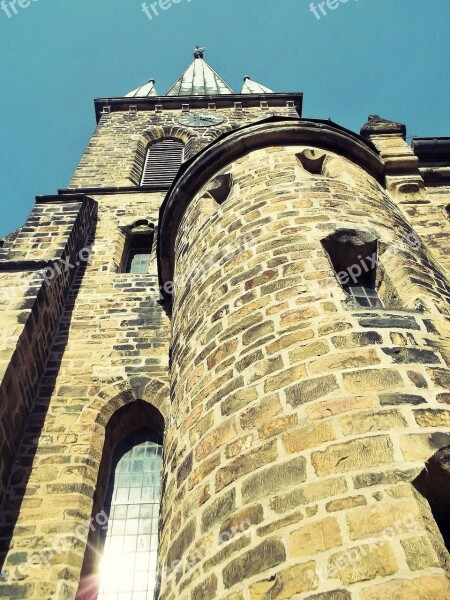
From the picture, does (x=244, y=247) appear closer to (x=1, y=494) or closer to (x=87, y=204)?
(x=1, y=494)

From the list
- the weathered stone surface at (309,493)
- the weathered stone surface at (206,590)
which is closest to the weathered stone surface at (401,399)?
the weathered stone surface at (309,493)

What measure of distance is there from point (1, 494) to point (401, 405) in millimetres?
4239

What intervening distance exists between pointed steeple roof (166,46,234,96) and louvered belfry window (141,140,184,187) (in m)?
5.32

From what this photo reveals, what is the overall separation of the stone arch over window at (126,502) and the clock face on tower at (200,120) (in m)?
11.8

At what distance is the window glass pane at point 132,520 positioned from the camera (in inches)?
200

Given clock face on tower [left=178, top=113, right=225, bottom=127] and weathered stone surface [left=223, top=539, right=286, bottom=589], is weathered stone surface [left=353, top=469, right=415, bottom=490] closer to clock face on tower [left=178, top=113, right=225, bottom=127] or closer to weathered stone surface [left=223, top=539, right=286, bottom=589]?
weathered stone surface [left=223, top=539, right=286, bottom=589]

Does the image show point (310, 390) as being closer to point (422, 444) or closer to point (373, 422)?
point (373, 422)

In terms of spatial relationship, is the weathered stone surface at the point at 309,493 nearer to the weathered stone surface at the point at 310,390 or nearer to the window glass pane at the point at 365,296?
the weathered stone surface at the point at 310,390

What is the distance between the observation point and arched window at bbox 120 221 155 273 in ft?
32.0

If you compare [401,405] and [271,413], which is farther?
Result: [271,413]

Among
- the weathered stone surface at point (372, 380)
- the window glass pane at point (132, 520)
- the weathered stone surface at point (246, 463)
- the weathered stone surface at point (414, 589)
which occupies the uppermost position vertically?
the window glass pane at point (132, 520)

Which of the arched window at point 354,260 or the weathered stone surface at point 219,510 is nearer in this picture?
the weathered stone surface at point 219,510

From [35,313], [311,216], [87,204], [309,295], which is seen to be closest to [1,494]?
[35,313]

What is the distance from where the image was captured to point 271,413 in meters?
3.18
